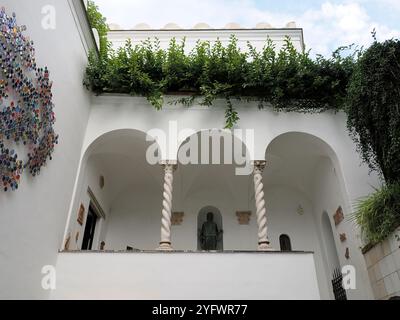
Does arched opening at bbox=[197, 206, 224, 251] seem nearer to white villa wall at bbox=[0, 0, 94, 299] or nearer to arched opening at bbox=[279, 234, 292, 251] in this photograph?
arched opening at bbox=[279, 234, 292, 251]

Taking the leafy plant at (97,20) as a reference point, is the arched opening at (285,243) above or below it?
below

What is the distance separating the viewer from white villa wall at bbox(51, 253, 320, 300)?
5.01 m

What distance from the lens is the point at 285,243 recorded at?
8.85 meters

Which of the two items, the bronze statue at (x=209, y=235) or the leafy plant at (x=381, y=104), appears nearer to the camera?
the leafy plant at (x=381, y=104)

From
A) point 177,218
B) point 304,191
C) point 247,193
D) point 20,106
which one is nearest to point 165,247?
point 20,106

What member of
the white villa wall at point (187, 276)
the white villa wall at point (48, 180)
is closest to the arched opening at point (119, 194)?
the white villa wall at point (48, 180)

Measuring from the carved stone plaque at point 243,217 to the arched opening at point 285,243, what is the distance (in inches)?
40.2

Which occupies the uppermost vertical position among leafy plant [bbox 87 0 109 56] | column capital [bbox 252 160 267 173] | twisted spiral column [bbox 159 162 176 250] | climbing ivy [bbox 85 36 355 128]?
leafy plant [bbox 87 0 109 56]

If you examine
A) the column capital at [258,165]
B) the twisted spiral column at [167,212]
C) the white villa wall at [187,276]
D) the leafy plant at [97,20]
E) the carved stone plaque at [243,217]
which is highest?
the leafy plant at [97,20]

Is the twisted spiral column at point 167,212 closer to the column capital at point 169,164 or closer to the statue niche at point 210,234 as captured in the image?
the column capital at point 169,164

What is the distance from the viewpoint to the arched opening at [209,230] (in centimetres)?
878

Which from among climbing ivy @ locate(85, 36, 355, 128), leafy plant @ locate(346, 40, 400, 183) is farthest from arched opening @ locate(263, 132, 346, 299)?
leafy plant @ locate(346, 40, 400, 183)
